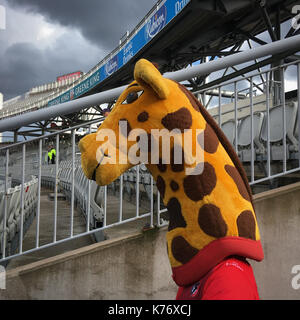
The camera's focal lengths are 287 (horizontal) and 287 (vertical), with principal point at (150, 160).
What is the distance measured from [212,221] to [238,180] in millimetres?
156

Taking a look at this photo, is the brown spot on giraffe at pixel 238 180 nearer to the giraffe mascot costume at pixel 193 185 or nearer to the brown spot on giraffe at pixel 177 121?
the giraffe mascot costume at pixel 193 185

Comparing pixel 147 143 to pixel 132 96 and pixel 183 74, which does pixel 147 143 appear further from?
pixel 183 74

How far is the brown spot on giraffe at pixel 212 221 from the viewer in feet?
2.62

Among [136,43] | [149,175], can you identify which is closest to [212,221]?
[149,175]

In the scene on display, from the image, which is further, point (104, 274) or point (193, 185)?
point (104, 274)

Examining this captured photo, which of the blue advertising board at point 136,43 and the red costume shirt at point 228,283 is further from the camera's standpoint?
the blue advertising board at point 136,43

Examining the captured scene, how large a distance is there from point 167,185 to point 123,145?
185 mm

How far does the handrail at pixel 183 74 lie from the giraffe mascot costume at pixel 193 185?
0.59 m

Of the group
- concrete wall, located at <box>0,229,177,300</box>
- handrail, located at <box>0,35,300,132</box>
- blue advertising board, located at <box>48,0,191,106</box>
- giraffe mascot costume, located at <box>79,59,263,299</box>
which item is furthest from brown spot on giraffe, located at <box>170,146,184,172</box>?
blue advertising board, located at <box>48,0,191,106</box>

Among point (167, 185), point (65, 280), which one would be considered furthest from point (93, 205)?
point (167, 185)

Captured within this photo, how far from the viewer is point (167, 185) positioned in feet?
2.94

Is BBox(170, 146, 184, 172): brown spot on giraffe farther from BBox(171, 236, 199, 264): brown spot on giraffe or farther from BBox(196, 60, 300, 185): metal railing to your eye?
BBox(196, 60, 300, 185): metal railing

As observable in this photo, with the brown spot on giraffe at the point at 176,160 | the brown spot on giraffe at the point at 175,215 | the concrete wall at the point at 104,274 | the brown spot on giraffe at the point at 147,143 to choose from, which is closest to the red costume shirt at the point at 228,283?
the brown spot on giraffe at the point at 175,215

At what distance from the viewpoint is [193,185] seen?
0.84 meters
